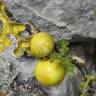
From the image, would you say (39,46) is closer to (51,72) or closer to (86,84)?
(51,72)

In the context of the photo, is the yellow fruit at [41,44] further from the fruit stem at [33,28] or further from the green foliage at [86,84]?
the green foliage at [86,84]

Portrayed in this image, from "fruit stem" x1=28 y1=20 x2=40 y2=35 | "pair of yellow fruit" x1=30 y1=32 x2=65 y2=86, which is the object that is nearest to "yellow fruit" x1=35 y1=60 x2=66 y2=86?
"pair of yellow fruit" x1=30 y1=32 x2=65 y2=86

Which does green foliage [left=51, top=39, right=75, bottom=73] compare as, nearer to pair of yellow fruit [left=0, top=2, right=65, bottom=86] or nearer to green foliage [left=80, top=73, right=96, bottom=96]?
pair of yellow fruit [left=0, top=2, right=65, bottom=86]

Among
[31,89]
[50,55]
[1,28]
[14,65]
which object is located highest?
[1,28]

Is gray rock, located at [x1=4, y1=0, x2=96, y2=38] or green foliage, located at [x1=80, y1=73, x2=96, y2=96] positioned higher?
gray rock, located at [x1=4, y1=0, x2=96, y2=38]

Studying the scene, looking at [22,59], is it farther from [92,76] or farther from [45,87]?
[92,76]

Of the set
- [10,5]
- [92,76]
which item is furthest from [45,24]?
[92,76]
